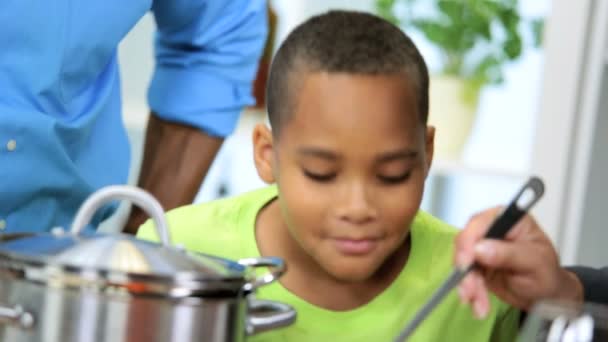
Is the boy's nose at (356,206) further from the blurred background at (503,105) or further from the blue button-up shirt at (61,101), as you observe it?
the blurred background at (503,105)

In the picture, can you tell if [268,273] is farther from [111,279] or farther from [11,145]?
[11,145]

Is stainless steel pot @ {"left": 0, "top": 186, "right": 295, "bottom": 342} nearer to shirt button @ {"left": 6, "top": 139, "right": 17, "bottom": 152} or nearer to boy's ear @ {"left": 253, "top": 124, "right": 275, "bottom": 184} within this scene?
boy's ear @ {"left": 253, "top": 124, "right": 275, "bottom": 184}

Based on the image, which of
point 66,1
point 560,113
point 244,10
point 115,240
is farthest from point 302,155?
point 560,113

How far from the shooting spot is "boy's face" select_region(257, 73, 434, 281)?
3.14 feet

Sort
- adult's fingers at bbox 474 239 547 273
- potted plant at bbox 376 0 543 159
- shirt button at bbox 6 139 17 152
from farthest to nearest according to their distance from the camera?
1. potted plant at bbox 376 0 543 159
2. shirt button at bbox 6 139 17 152
3. adult's fingers at bbox 474 239 547 273

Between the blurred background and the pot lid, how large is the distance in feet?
4.57

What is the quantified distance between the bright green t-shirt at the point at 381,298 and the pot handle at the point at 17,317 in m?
0.33

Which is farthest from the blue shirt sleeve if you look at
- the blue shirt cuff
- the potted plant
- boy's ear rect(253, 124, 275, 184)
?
the potted plant

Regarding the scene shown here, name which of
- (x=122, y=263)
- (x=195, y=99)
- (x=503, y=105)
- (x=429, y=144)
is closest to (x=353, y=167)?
(x=429, y=144)

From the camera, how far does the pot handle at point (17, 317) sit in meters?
0.72

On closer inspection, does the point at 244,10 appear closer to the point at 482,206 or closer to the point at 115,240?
the point at 115,240

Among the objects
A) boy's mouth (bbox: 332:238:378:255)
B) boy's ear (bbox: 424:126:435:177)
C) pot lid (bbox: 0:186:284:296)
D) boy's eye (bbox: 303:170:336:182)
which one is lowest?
boy's mouth (bbox: 332:238:378:255)

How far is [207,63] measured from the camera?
168cm

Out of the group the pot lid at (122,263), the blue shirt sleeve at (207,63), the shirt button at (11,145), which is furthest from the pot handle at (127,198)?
the blue shirt sleeve at (207,63)
